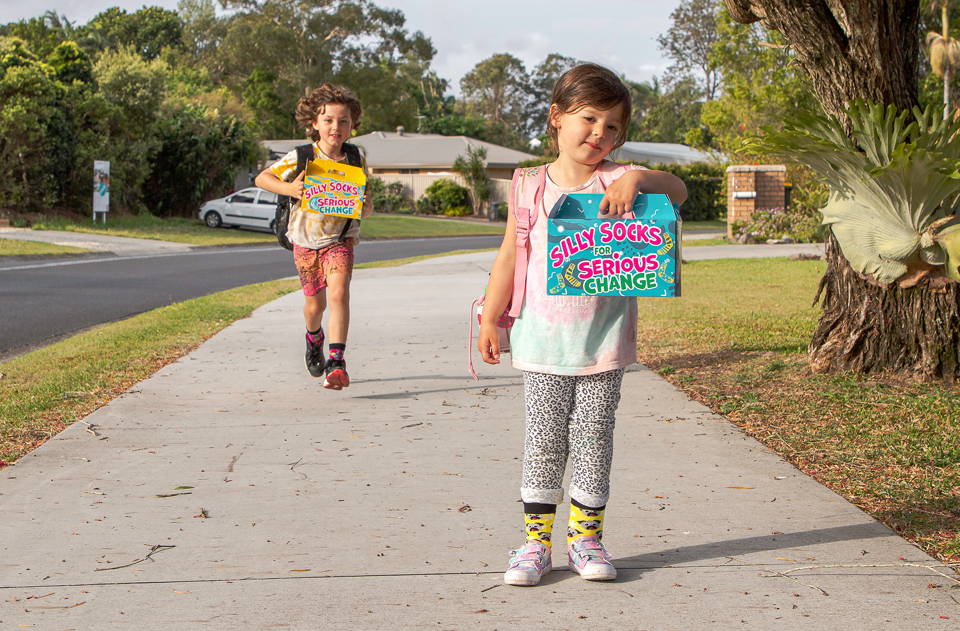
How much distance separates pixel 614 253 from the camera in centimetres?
354

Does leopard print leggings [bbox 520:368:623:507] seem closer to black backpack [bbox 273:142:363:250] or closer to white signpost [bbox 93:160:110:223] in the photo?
black backpack [bbox 273:142:363:250]

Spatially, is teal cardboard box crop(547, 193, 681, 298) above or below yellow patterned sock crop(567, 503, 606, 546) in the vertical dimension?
above

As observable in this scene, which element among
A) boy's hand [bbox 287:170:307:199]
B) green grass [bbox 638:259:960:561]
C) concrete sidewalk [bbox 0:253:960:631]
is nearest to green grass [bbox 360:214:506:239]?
green grass [bbox 638:259:960:561]

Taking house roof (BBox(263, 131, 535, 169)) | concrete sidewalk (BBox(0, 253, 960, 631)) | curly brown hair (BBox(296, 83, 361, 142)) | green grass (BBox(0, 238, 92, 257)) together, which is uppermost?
house roof (BBox(263, 131, 535, 169))

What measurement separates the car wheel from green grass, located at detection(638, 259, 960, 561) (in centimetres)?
2746

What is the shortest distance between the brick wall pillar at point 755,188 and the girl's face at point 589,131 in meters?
24.2

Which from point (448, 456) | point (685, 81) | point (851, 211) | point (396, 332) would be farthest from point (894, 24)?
point (685, 81)

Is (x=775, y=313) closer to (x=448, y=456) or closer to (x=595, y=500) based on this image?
(x=448, y=456)

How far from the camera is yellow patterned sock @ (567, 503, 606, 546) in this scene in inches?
147

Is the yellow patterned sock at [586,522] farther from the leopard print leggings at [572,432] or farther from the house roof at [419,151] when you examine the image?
the house roof at [419,151]

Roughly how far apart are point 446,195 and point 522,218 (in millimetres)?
48757

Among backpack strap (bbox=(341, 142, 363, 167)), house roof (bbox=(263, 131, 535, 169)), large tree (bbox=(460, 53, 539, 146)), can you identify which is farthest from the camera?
large tree (bbox=(460, 53, 539, 146))

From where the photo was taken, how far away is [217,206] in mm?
36469

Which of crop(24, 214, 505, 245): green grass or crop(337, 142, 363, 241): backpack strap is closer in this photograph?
crop(337, 142, 363, 241): backpack strap
